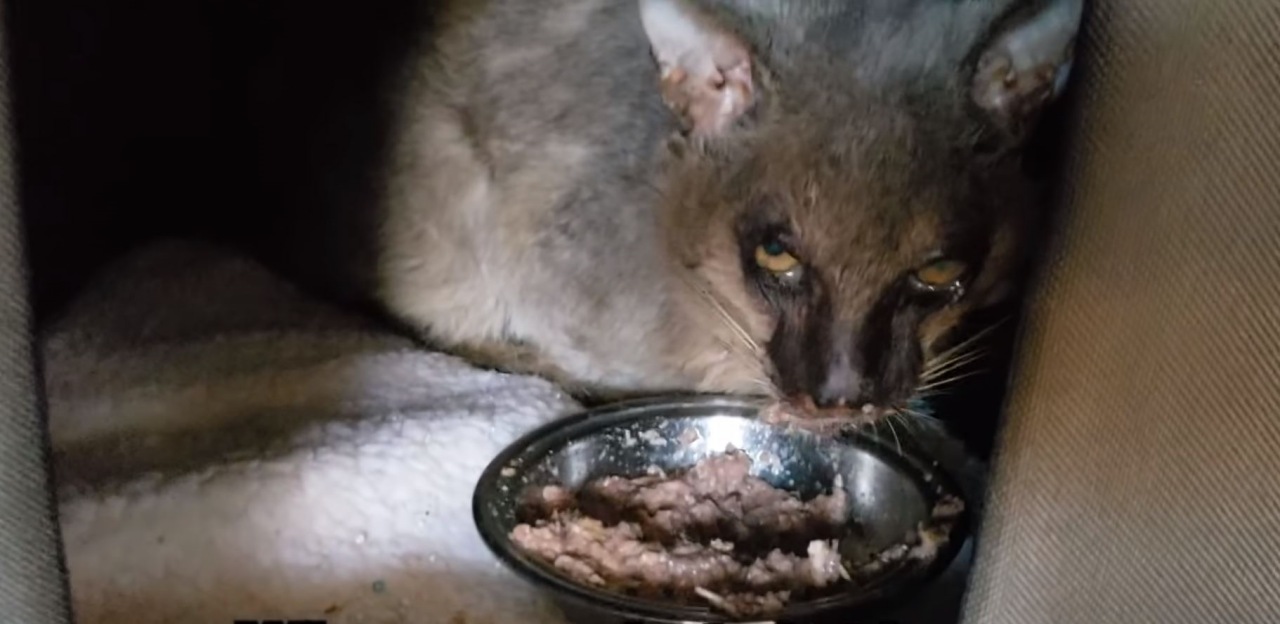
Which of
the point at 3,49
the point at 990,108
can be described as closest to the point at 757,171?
the point at 990,108

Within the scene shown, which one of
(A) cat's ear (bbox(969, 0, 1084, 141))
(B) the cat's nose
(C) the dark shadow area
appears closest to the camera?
(A) cat's ear (bbox(969, 0, 1084, 141))

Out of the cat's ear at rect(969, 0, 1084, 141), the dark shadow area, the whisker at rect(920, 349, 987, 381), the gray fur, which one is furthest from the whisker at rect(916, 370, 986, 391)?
the dark shadow area

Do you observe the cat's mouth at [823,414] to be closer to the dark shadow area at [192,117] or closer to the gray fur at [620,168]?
the gray fur at [620,168]

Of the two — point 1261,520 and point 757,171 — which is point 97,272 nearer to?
point 757,171

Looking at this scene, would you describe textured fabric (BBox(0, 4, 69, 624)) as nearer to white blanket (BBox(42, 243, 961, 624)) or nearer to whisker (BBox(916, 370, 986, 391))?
white blanket (BBox(42, 243, 961, 624))

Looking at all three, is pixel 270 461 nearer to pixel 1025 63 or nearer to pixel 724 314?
pixel 724 314

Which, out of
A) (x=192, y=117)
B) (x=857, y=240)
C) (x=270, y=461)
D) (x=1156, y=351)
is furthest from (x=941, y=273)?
(x=192, y=117)
